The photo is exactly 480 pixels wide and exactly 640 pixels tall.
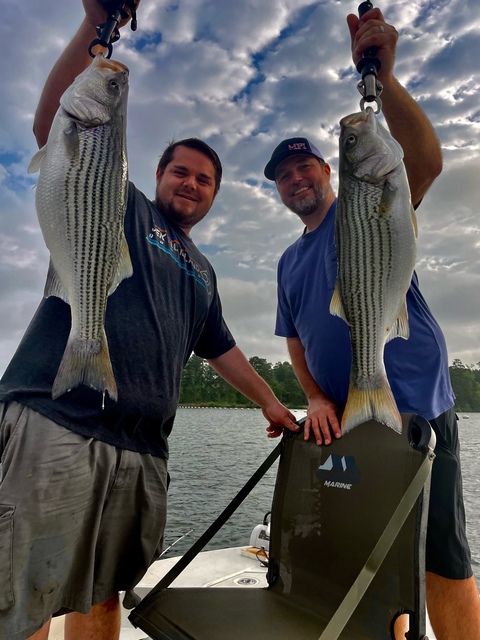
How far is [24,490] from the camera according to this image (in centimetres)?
218

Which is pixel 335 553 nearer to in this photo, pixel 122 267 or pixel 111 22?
pixel 122 267

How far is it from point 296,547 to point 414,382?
1.24 meters

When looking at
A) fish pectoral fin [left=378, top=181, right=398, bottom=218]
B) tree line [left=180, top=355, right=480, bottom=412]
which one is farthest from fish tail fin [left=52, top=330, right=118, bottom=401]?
tree line [left=180, top=355, right=480, bottom=412]

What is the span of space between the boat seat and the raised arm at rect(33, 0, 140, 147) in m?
2.45

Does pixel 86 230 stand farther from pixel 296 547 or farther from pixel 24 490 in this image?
pixel 296 547

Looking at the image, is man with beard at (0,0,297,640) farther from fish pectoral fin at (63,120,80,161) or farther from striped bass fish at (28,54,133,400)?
fish pectoral fin at (63,120,80,161)

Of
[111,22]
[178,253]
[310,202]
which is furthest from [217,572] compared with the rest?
[111,22]

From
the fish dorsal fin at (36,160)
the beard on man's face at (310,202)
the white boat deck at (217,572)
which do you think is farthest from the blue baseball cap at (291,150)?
the white boat deck at (217,572)

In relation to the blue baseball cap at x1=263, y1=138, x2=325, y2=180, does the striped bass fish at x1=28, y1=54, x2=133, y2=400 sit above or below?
below

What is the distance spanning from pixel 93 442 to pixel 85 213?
1206 mm

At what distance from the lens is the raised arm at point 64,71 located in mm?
2398

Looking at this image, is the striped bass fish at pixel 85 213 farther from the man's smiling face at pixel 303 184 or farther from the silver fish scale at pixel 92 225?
the man's smiling face at pixel 303 184

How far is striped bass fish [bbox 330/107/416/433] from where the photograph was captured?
7.63 ft

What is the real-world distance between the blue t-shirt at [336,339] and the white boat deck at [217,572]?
2.51 m
